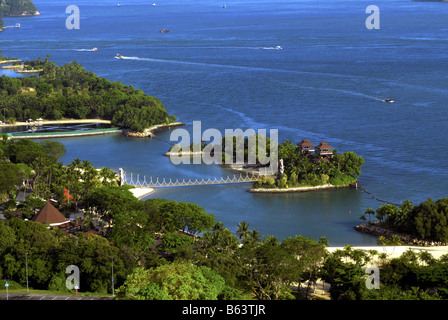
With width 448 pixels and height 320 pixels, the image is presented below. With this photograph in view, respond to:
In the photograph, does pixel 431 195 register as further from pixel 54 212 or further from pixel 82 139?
pixel 82 139

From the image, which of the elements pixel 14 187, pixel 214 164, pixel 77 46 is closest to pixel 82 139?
pixel 214 164

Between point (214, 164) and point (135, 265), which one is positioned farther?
point (214, 164)

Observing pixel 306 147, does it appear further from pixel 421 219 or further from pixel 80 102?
pixel 80 102

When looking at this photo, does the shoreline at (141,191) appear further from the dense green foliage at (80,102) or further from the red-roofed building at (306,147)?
the dense green foliage at (80,102)

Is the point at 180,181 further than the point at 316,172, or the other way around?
the point at 180,181

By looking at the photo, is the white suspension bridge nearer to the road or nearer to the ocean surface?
the ocean surface

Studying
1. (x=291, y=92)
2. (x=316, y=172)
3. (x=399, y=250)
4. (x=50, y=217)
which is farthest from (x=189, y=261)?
(x=291, y=92)

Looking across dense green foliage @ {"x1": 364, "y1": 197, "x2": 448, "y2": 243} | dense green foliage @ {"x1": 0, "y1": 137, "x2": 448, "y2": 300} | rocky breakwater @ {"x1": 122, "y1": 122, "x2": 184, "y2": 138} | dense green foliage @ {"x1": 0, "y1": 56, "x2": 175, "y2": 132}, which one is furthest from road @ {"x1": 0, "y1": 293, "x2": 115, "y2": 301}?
dense green foliage @ {"x1": 0, "y1": 56, "x2": 175, "y2": 132}
